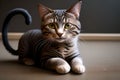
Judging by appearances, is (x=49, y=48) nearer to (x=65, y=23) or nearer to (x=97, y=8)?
(x=65, y=23)

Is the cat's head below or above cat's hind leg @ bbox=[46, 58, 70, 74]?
above

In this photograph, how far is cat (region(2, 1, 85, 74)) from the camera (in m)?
1.11

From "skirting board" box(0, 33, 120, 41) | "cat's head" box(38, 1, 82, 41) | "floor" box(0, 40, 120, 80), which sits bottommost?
"floor" box(0, 40, 120, 80)

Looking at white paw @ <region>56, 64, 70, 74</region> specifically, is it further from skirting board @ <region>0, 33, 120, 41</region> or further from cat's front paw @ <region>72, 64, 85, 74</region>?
skirting board @ <region>0, 33, 120, 41</region>

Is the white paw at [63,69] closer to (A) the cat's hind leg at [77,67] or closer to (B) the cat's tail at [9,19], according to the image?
(A) the cat's hind leg at [77,67]

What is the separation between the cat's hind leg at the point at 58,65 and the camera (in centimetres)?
111

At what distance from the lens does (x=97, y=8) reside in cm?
173

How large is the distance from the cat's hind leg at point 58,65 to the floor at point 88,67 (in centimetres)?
2

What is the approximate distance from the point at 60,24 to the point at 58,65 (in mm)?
166

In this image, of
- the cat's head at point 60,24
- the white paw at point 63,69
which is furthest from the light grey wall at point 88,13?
the white paw at point 63,69

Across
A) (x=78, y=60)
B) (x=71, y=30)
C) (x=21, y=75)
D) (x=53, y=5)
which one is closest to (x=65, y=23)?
(x=71, y=30)

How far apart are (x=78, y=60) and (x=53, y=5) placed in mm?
636

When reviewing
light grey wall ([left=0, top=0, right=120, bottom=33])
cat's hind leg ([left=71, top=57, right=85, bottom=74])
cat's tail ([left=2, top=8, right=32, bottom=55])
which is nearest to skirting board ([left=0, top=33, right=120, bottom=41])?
light grey wall ([left=0, top=0, right=120, bottom=33])

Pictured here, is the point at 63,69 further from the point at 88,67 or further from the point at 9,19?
the point at 9,19
